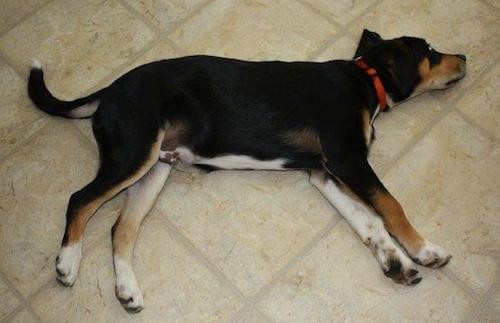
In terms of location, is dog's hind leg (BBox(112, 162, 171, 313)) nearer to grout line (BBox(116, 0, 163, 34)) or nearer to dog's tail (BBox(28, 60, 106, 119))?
dog's tail (BBox(28, 60, 106, 119))

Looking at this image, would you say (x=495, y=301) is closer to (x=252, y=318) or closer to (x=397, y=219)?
(x=397, y=219)

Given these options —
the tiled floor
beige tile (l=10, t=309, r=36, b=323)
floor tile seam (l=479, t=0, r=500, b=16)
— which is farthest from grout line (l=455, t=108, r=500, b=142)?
beige tile (l=10, t=309, r=36, b=323)

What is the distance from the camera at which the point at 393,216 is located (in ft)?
8.27

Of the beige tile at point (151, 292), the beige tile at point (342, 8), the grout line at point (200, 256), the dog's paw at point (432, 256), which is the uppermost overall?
the beige tile at point (342, 8)

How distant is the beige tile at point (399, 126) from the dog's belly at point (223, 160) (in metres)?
0.55

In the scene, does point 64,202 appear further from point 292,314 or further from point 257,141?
point 292,314

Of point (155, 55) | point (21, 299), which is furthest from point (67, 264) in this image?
point (155, 55)

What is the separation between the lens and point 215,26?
3.45 metres

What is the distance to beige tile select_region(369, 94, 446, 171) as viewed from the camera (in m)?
2.92

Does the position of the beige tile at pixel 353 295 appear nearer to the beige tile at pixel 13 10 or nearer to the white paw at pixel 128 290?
the white paw at pixel 128 290

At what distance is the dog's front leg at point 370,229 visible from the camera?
2.52 meters

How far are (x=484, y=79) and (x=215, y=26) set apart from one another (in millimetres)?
1664

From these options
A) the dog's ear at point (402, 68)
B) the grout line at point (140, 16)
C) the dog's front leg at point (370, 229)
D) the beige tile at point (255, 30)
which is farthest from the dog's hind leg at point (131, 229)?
the dog's ear at point (402, 68)

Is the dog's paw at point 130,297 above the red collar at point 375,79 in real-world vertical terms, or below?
below
